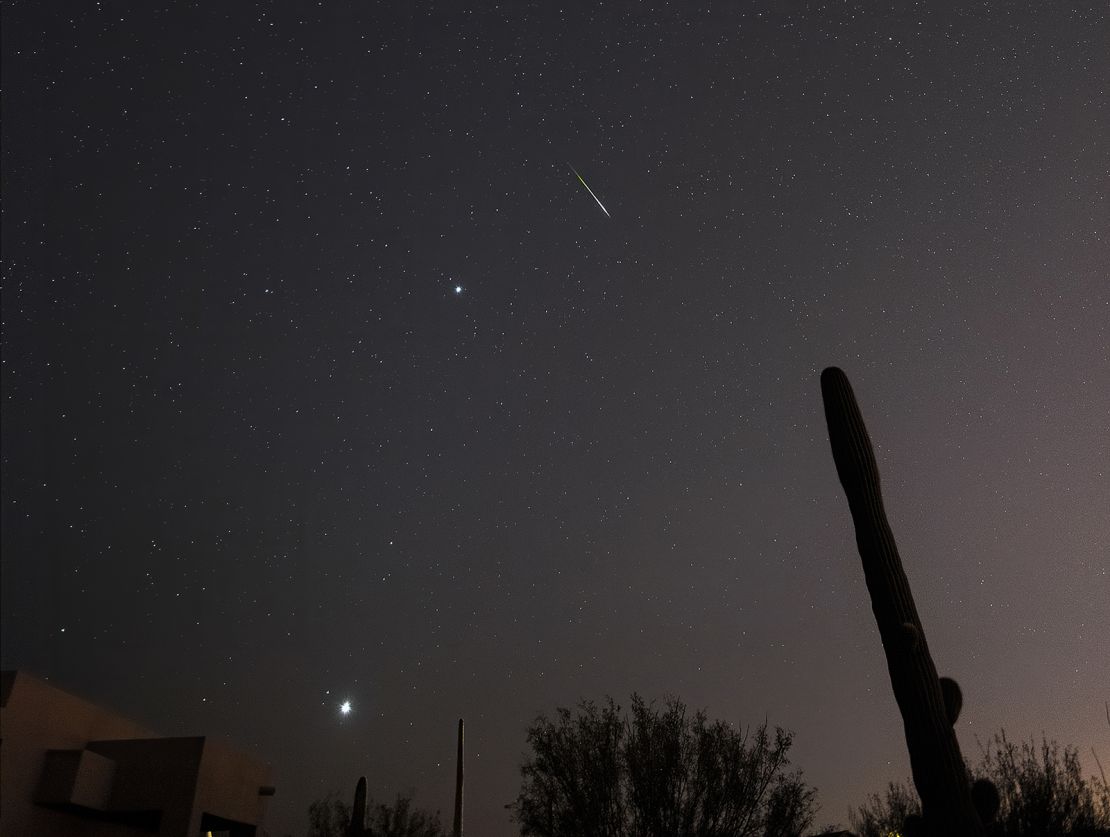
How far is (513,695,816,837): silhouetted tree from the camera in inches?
650

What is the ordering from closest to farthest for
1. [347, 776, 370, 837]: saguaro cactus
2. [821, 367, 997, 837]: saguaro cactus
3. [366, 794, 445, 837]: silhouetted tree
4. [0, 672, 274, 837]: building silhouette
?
1. [821, 367, 997, 837]: saguaro cactus
2. [0, 672, 274, 837]: building silhouette
3. [347, 776, 370, 837]: saguaro cactus
4. [366, 794, 445, 837]: silhouetted tree

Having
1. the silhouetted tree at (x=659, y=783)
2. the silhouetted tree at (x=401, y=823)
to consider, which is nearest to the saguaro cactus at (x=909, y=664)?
the silhouetted tree at (x=659, y=783)

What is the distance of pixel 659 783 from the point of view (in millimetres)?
16797

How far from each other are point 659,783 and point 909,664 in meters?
11.4

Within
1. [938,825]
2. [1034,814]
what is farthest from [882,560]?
[1034,814]

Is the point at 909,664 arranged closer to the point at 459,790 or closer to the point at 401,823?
the point at 459,790

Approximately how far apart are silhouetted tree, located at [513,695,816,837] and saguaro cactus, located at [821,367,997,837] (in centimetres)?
1095

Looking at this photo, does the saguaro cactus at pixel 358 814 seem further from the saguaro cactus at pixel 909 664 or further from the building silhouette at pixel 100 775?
the saguaro cactus at pixel 909 664

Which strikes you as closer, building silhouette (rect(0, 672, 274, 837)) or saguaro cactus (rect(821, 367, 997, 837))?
saguaro cactus (rect(821, 367, 997, 837))

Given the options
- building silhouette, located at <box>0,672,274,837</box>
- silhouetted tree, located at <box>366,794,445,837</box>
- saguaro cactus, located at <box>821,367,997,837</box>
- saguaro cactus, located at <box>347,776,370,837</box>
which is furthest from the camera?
silhouetted tree, located at <box>366,794,445,837</box>

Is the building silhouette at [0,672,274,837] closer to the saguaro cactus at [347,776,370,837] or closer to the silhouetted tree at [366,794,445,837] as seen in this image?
the saguaro cactus at [347,776,370,837]

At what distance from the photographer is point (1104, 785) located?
826 inches

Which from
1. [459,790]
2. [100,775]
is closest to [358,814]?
[459,790]

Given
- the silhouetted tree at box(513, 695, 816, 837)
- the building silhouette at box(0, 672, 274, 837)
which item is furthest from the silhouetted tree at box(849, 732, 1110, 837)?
the building silhouette at box(0, 672, 274, 837)
